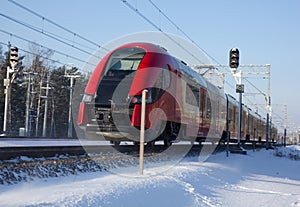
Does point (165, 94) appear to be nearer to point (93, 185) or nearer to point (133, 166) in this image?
point (133, 166)

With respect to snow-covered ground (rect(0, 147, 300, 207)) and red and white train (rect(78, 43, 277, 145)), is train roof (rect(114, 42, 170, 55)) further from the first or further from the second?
snow-covered ground (rect(0, 147, 300, 207))

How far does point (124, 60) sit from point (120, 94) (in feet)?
5.40

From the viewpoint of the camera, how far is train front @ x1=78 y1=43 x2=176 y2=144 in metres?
11.9

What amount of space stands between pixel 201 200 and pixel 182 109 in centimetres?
769

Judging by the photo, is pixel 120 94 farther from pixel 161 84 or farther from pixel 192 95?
pixel 192 95

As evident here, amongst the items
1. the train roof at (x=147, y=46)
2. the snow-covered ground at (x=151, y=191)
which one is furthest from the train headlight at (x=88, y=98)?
the snow-covered ground at (x=151, y=191)

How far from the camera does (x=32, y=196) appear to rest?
19.2 feet

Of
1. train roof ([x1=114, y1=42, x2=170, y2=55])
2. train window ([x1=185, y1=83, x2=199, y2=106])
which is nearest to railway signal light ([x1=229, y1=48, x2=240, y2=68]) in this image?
train window ([x1=185, y1=83, x2=199, y2=106])

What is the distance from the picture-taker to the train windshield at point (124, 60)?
1307 cm

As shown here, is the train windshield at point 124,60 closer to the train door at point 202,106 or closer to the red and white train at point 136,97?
the red and white train at point 136,97

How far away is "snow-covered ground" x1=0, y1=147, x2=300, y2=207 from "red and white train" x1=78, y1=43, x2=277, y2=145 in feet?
6.97

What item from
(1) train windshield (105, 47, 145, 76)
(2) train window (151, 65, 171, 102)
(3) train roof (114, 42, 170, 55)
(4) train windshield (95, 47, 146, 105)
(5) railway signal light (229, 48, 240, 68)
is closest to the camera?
(4) train windshield (95, 47, 146, 105)

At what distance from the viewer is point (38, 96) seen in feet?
173

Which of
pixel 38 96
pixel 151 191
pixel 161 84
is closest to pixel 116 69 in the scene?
pixel 161 84
